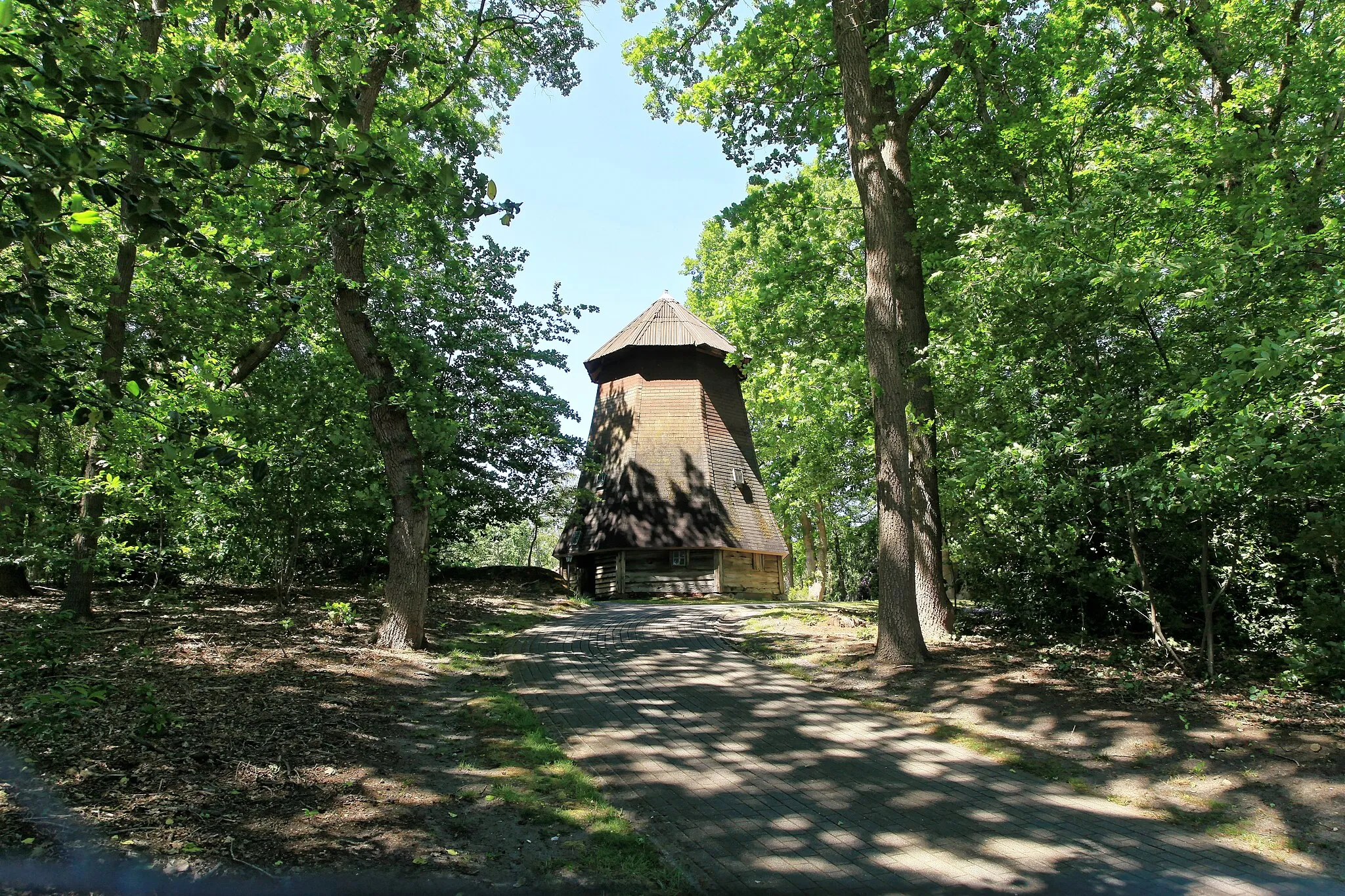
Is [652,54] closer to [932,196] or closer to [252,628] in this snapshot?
[932,196]

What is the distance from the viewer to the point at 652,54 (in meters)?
13.4

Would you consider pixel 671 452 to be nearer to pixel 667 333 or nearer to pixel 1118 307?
pixel 667 333

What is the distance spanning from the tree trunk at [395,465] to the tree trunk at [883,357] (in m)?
6.30

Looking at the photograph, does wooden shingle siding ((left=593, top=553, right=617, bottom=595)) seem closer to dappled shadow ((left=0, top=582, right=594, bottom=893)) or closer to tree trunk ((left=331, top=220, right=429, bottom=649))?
tree trunk ((left=331, top=220, right=429, bottom=649))

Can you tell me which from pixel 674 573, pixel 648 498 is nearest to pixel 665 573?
pixel 674 573

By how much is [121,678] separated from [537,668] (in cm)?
468

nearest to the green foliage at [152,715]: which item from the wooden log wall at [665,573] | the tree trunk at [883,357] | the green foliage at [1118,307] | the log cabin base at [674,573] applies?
the tree trunk at [883,357]

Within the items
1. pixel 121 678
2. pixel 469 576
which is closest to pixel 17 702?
pixel 121 678

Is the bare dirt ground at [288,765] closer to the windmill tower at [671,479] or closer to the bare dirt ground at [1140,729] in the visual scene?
the bare dirt ground at [1140,729]

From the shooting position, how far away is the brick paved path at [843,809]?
175 inches

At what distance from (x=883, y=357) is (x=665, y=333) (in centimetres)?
1889

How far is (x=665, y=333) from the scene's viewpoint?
2866 cm

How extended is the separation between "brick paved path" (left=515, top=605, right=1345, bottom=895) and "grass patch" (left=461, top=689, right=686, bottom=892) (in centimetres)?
18

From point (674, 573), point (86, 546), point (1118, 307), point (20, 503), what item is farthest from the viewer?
point (674, 573)
